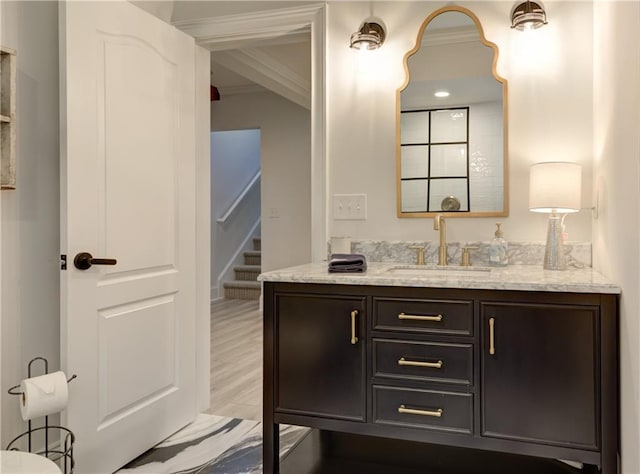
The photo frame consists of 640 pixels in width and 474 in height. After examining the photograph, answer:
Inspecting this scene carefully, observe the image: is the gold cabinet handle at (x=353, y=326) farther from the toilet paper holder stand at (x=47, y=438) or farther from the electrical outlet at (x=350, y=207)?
the toilet paper holder stand at (x=47, y=438)

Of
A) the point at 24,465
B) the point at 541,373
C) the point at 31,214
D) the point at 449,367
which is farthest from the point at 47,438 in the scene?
the point at 541,373

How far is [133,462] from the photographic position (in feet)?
7.34

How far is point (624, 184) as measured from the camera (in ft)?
5.09

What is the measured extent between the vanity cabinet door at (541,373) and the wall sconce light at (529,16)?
121cm

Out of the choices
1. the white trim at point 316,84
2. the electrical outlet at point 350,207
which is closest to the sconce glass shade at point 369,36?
the white trim at point 316,84

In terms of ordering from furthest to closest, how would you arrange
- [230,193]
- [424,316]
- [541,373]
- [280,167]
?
[230,193] < [280,167] < [424,316] < [541,373]

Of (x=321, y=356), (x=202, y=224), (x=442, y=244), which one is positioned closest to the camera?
(x=321, y=356)

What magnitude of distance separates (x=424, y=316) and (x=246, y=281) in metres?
5.42

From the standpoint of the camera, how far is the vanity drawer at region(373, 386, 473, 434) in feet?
5.74

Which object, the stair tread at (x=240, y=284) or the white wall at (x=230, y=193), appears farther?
the white wall at (x=230, y=193)

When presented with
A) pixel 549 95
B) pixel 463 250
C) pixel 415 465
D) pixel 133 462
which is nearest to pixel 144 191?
pixel 133 462

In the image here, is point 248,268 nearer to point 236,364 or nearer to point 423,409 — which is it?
point 236,364

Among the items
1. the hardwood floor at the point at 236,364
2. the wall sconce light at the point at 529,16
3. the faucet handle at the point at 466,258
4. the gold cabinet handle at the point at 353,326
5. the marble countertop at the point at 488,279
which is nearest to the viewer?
the marble countertop at the point at 488,279

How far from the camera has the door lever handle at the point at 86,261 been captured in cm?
194
